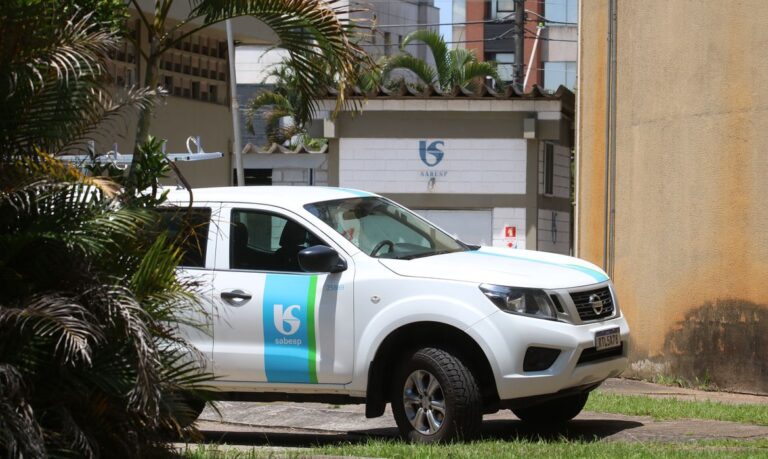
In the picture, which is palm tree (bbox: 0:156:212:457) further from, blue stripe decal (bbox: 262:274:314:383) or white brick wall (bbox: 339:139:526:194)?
white brick wall (bbox: 339:139:526:194)

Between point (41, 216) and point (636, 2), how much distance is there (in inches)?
372

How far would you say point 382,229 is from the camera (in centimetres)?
996

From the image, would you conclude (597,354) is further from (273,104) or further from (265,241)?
(273,104)

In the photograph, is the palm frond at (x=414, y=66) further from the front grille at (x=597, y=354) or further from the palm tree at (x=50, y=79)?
the palm tree at (x=50, y=79)

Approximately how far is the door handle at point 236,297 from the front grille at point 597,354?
90.7 inches

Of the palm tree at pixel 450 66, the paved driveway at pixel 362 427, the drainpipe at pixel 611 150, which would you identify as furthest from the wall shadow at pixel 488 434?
the palm tree at pixel 450 66

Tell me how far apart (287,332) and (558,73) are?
176 ft

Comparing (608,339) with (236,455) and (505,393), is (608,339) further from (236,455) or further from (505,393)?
(236,455)

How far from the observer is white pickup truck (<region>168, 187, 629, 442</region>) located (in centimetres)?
896

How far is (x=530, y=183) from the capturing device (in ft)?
95.5

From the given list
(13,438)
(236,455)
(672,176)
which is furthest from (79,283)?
(672,176)

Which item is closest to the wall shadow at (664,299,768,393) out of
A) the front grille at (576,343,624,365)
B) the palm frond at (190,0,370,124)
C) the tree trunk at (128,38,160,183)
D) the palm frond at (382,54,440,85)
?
the front grille at (576,343,624,365)

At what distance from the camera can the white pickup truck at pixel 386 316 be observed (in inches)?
353

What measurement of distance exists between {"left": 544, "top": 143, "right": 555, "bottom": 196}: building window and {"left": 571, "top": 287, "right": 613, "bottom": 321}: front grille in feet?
66.1
